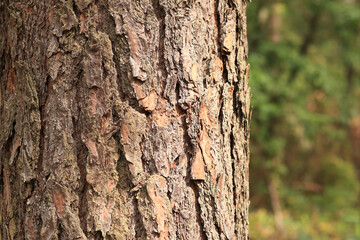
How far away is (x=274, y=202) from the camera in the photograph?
6770mm

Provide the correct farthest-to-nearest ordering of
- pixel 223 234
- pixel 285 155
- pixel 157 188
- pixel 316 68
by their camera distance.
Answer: pixel 285 155 < pixel 316 68 < pixel 223 234 < pixel 157 188

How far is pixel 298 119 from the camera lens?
6758mm

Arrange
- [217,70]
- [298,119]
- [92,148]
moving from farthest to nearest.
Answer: [298,119] < [217,70] < [92,148]

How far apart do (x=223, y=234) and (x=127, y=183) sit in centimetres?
39

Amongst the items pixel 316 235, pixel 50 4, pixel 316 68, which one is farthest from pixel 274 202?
pixel 50 4

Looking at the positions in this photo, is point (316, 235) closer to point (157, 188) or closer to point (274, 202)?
point (274, 202)

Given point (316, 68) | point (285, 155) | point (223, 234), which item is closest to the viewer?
point (223, 234)

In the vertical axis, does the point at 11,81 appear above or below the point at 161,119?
above

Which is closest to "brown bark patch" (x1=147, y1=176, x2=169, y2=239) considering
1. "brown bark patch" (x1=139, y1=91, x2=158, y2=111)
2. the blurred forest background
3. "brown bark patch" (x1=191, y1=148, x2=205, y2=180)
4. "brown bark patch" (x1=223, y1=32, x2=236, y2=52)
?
"brown bark patch" (x1=191, y1=148, x2=205, y2=180)

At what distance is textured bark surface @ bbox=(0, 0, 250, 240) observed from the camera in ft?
4.32

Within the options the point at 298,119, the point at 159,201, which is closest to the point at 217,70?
the point at 159,201

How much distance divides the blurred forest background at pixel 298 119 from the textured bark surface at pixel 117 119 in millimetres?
3820

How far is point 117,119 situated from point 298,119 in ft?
19.2

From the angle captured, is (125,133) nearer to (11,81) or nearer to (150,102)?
(150,102)
